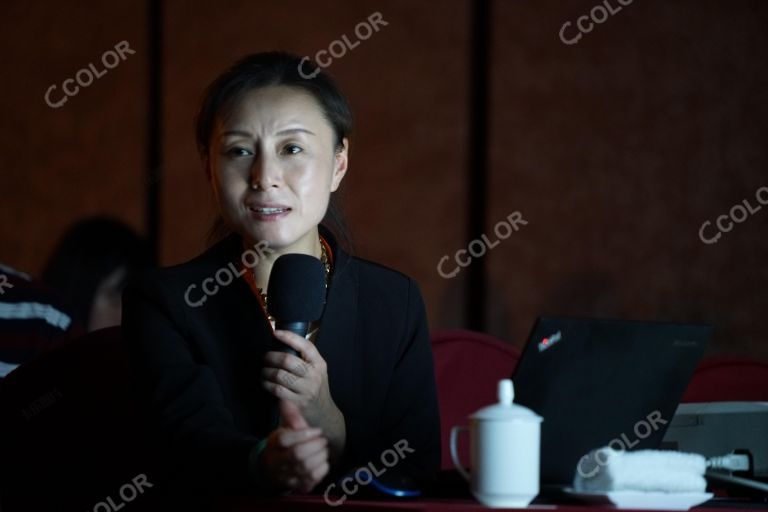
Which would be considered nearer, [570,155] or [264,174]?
[264,174]

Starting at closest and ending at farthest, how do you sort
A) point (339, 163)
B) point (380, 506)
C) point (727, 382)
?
point (380, 506) < point (339, 163) < point (727, 382)

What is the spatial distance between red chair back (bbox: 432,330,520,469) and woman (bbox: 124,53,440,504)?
531mm

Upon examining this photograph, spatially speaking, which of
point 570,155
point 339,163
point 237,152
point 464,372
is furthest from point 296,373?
point 570,155

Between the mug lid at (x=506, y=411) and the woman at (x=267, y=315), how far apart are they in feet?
0.76

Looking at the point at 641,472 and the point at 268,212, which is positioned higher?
the point at 268,212

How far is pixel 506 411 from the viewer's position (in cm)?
101

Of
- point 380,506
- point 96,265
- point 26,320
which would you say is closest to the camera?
point 380,506

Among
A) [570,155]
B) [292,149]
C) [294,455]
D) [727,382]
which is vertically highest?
[570,155]

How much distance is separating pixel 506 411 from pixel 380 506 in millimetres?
151

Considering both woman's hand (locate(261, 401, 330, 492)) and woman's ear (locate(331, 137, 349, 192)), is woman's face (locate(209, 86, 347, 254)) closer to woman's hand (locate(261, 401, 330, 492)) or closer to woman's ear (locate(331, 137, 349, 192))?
woman's ear (locate(331, 137, 349, 192))

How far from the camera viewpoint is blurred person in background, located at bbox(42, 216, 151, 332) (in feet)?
9.50

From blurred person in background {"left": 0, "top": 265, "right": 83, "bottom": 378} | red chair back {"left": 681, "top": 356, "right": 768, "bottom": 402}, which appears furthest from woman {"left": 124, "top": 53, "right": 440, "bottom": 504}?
red chair back {"left": 681, "top": 356, "right": 768, "bottom": 402}

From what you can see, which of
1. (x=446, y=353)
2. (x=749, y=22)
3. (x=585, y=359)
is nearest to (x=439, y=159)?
(x=749, y=22)

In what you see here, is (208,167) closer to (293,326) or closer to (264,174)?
(264,174)
